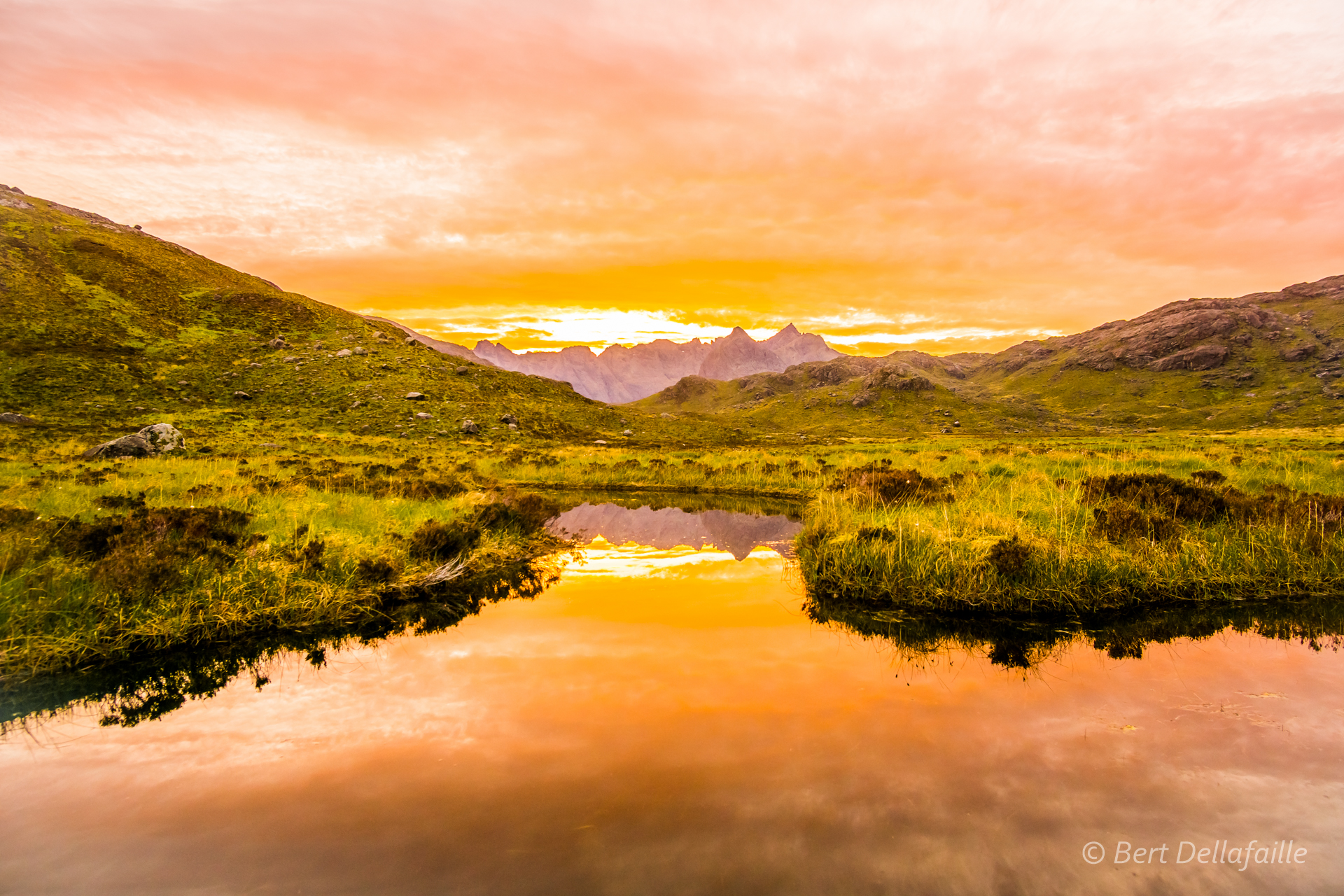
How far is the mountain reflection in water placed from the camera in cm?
1917

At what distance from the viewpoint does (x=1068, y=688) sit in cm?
824

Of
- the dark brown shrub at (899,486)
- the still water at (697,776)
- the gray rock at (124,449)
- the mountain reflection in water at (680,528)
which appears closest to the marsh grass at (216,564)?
the still water at (697,776)

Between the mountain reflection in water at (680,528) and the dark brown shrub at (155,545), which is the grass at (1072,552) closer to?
A: the mountain reflection in water at (680,528)

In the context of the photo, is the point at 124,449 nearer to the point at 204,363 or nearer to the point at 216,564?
the point at 216,564

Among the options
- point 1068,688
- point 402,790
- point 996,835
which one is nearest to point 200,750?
point 402,790

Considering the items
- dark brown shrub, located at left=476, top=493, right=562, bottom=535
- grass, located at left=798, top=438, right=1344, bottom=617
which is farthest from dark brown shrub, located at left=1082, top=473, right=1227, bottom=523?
dark brown shrub, located at left=476, top=493, right=562, bottom=535

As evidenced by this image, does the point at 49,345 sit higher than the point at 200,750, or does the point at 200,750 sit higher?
the point at 49,345

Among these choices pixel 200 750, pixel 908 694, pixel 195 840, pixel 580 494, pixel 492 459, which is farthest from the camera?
pixel 492 459

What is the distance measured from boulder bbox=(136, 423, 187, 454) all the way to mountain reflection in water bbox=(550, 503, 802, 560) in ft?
83.5

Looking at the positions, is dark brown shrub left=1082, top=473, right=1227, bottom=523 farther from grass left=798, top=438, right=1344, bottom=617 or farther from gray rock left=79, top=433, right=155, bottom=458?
gray rock left=79, top=433, right=155, bottom=458

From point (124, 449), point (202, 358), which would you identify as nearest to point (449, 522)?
point (124, 449)

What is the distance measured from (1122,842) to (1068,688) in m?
3.40

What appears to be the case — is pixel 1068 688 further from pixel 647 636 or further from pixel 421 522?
pixel 421 522

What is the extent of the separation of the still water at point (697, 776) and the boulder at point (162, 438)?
3315 centimetres
